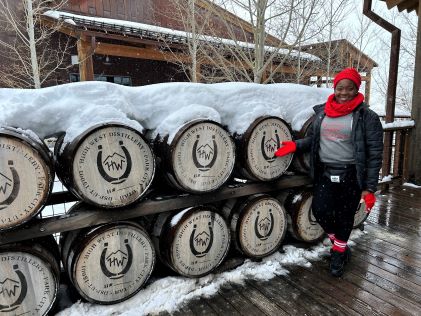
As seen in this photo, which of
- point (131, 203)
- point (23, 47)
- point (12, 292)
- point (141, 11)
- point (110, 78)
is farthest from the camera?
point (141, 11)

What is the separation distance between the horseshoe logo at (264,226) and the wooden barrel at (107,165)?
1041 millimetres

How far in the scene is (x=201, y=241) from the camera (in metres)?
2.44

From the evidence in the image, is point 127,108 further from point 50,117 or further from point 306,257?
point 306,257

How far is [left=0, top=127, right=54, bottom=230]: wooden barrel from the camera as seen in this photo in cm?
167

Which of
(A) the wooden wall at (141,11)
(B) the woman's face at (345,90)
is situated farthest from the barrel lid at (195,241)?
(A) the wooden wall at (141,11)

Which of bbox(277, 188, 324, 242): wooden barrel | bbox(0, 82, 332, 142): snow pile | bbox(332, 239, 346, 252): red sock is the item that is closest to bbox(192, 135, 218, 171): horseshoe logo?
bbox(0, 82, 332, 142): snow pile

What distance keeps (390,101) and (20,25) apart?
9.94 metres

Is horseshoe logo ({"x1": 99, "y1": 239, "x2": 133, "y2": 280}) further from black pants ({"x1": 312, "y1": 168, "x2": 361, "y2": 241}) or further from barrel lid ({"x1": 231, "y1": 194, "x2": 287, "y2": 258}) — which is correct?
black pants ({"x1": 312, "y1": 168, "x2": 361, "y2": 241})

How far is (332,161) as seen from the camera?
2.53 m

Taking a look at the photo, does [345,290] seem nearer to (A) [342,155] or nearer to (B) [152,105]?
(A) [342,155]

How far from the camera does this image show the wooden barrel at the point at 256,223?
2633 mm

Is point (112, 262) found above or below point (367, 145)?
below

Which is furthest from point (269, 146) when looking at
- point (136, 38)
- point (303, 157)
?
point (136, 38)

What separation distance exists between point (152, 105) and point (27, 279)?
1.31m
